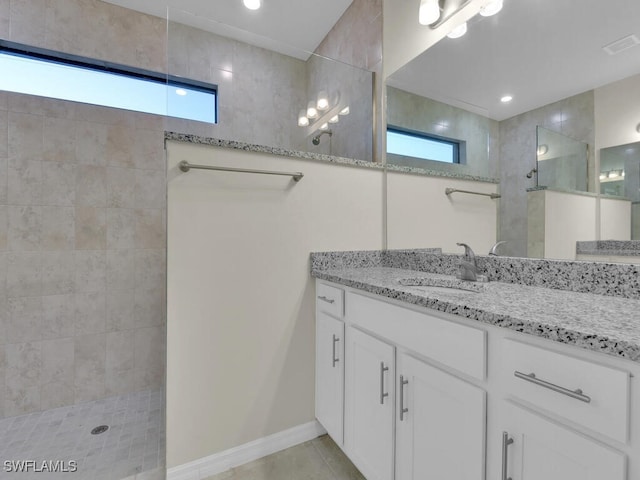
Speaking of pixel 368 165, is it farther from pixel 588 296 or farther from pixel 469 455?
pixel 469 455

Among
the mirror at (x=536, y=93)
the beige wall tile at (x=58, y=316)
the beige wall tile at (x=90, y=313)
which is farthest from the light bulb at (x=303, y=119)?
the beige wall tile at (x=58, y=316)

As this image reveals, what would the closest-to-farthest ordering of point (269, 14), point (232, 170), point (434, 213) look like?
point (232, 170)
point (434, 213)
point (269, 14)

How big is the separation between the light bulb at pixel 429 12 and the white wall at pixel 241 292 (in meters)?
0.89

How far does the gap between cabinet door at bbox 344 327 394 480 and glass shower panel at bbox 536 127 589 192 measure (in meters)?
0.86

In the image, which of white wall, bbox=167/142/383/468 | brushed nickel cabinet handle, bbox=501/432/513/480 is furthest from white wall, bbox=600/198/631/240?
white wall, bbox=167/142/383/468

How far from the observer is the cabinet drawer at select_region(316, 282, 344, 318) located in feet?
4.54

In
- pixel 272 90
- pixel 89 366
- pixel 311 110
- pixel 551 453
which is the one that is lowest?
pixel 89 366

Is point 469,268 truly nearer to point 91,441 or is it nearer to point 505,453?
point 505,453

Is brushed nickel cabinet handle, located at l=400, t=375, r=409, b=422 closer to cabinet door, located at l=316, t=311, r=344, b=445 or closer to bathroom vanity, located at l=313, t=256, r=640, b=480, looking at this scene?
bathroom vanity, located at l=313, t=256, r=640, b=480

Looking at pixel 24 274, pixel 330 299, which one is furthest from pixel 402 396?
pixel 24 274

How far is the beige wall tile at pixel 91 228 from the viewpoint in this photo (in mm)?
2043

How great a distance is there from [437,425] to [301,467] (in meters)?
0.86

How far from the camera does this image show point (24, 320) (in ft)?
6.30

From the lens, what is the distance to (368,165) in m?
1.80
